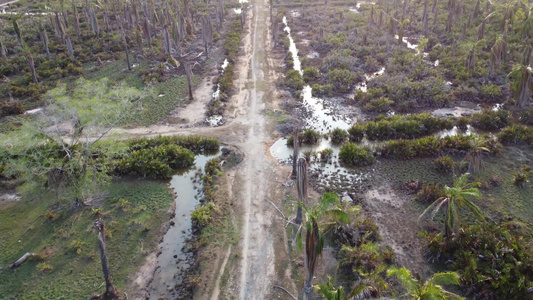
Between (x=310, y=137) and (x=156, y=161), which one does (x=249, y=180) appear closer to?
→ (x=156, y=161)

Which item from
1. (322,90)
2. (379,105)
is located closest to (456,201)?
(379,105)

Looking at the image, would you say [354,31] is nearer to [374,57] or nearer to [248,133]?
[374,57]

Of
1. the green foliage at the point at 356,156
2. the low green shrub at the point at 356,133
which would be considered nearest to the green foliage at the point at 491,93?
the low green shrub at the point at 356,133

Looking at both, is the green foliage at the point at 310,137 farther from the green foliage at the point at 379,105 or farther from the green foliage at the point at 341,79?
the green foliage at the point at 341,79

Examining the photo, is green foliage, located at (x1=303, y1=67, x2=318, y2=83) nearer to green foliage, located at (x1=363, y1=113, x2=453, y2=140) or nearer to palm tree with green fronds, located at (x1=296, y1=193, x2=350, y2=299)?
green foliage, located at (x1=363, y1=113, x2=453, y2=140)

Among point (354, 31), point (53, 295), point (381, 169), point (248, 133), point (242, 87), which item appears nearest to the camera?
point (53, 295)

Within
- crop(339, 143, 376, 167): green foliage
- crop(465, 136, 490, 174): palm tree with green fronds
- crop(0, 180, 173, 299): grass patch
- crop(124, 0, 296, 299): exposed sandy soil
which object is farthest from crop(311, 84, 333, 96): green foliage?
crop(0, 180, 173, 299): grass patch

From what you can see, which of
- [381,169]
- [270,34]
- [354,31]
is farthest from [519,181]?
[270,34]

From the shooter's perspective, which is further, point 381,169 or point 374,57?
point 374,57
